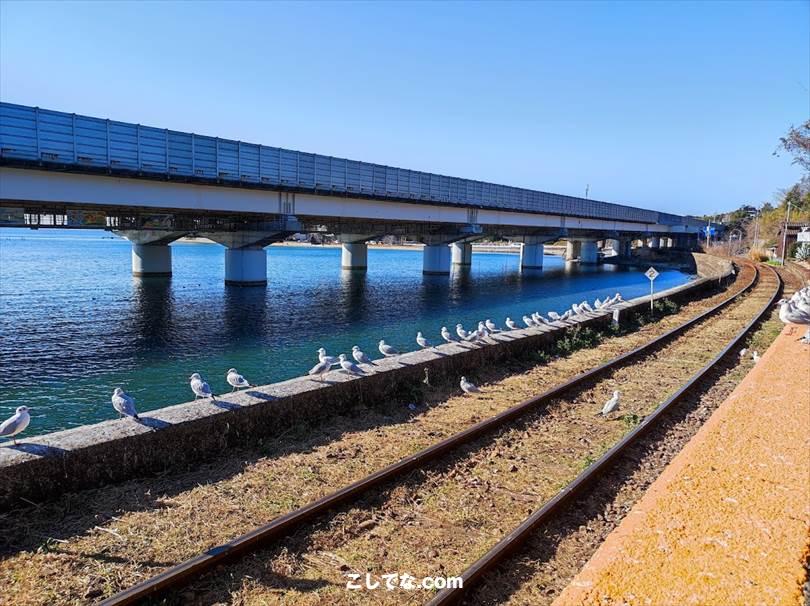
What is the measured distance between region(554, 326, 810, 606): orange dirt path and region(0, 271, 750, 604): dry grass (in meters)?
1.72

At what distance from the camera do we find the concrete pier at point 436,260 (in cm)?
6775

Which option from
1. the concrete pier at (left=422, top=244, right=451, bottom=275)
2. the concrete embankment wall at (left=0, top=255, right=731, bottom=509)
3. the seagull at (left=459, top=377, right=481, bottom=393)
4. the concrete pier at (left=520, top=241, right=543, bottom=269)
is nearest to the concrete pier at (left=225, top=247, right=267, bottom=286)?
the concrete pier at (left=422, top=244, right=451, bottom=275)

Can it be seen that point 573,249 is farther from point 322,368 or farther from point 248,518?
point 248,518

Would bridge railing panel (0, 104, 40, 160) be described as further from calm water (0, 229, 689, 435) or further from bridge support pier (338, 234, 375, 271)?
bridge support pier (338, 234, 375, 271)

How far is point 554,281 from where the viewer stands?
67.3 meters

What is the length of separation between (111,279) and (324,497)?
49.5m

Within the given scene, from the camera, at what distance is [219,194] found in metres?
Answer: 35.8

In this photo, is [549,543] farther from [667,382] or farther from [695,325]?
[695,325]

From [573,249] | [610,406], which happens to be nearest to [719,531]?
[610,406]

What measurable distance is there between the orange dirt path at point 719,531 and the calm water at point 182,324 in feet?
40.9

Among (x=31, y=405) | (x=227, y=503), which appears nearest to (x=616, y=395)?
(x=227, y=503)

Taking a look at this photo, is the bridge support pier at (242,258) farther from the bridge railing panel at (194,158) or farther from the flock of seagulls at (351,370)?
the flock of seagulls at (351,370)

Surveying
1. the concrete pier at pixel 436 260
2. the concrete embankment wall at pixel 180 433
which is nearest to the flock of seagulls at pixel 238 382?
the concrete embankment wall at pixel 180 433

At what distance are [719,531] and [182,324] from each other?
2717cm
